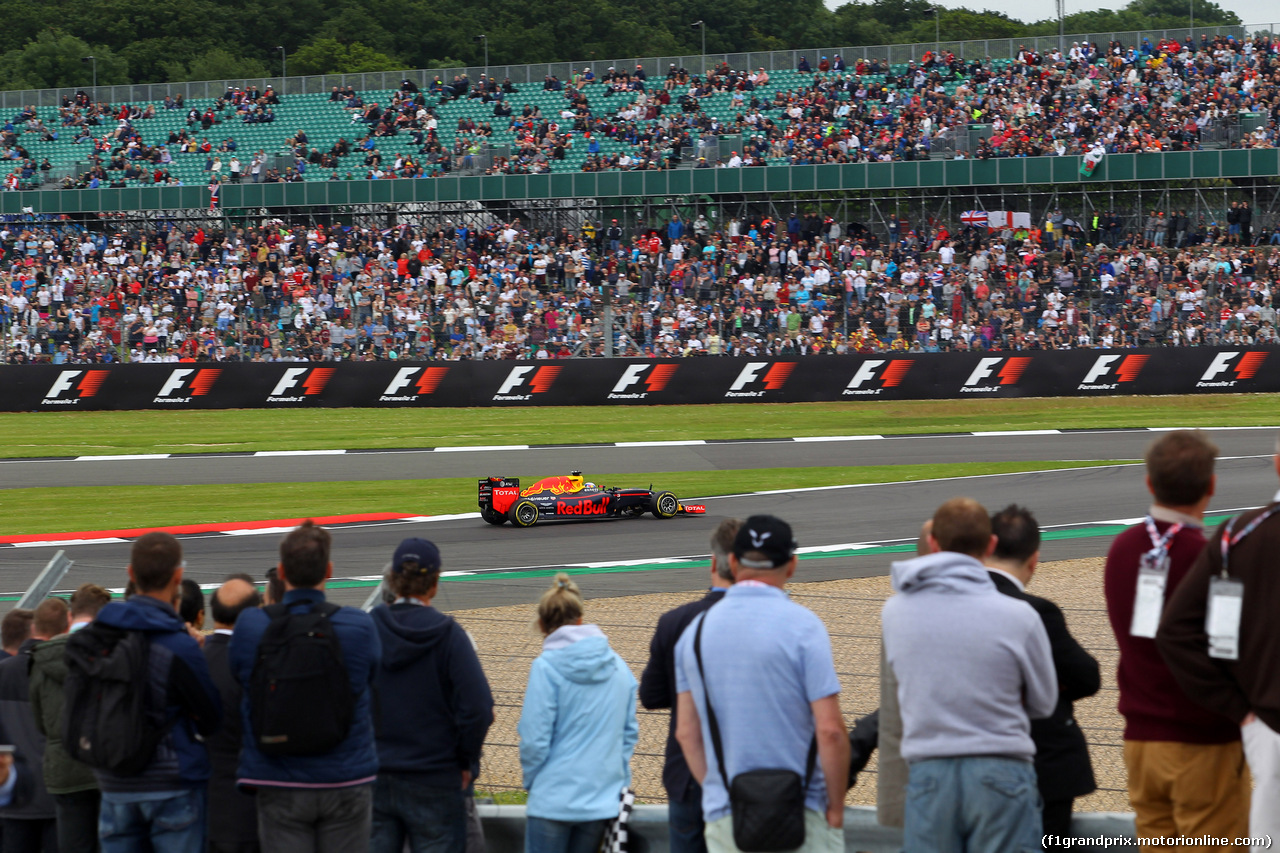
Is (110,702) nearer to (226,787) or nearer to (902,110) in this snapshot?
(226,787)

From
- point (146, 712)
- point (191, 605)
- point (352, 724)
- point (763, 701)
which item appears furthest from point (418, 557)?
point (763, 701)

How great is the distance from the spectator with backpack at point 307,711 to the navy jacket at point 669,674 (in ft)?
3.35

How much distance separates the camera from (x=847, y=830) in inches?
193

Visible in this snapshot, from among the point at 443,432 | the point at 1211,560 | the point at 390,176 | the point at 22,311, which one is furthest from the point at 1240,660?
the point at 390,176

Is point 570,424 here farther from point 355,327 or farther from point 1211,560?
point 1211,560

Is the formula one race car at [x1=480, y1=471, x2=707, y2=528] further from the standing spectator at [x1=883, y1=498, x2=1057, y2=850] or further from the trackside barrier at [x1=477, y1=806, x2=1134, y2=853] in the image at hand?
the standing spectator at [x1=883, y1=498, x2=1057, y2=850]

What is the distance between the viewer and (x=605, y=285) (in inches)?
1435

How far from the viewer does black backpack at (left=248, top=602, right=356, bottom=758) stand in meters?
4.51

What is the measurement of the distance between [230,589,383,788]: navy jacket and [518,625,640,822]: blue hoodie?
63 cm

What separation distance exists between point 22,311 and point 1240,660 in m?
37.6

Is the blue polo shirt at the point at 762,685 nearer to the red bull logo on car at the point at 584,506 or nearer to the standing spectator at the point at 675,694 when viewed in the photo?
the standing spectator at the point at 675,694

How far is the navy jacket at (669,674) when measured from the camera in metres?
4.62

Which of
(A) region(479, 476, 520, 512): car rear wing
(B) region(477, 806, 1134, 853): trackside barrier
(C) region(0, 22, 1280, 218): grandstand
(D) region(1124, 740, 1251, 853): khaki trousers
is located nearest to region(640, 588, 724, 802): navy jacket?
(B) region(477, 806, 1134, 853): trackside barrier

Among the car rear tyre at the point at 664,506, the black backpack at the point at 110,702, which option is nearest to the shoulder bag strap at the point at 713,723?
the black backpack at the point at 110,702
